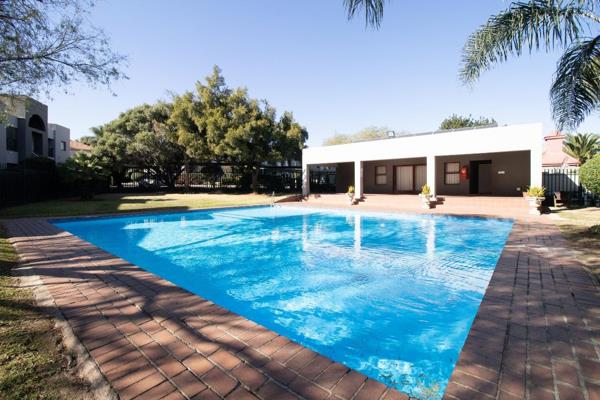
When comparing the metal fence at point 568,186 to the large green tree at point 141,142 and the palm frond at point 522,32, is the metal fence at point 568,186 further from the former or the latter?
the large green tree at point 141,142

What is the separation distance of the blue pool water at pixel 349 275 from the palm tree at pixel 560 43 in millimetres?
3961

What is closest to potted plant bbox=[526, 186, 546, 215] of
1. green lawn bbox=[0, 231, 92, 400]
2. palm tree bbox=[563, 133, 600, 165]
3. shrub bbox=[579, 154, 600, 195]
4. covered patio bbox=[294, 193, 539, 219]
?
covered patio bbox=[294, 193, 539, 219]

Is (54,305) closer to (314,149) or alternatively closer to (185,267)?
(185,267)

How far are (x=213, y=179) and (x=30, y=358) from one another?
27.5 m

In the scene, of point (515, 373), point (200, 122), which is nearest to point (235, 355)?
point (515, 373)

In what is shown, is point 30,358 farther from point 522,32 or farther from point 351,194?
point 351,194

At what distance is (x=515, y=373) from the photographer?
228 cm

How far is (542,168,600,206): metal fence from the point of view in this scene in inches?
633

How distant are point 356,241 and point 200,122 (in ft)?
60.2

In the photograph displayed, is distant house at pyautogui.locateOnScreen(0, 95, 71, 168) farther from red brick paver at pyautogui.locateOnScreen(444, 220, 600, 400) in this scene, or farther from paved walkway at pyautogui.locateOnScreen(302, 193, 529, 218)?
red brick paver at pyautogui.locateOnScreen(444, 220, 600, 400)

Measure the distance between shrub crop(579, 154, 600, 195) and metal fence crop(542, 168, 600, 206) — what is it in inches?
351

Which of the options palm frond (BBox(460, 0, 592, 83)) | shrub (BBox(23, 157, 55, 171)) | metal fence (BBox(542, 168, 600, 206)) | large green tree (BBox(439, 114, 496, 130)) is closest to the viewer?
palm frond (BBox(460, 0, 592, 83))

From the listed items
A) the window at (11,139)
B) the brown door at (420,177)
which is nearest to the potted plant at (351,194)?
the brown door at (420,177)

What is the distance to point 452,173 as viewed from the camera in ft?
66.1
